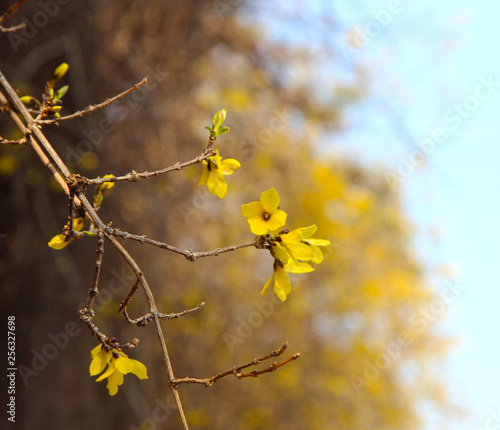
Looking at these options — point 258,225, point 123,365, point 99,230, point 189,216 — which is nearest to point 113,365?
point 123,365

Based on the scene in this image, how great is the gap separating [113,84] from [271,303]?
190 cm

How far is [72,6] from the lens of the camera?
2381 millimetres

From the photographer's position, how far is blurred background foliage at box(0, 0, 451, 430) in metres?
2.38

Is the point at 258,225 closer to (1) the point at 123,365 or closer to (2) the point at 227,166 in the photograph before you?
(2) the point at 227,166

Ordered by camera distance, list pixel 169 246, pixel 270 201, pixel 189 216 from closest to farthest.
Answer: pixel 169 246 < pixel 270 201 < pixel 189 216

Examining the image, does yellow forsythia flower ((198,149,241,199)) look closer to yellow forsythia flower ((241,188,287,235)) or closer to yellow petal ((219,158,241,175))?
yellow petal ((219,158,241,175))

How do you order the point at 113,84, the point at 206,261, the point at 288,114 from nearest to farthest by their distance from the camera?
the point at 113,84
the point at 206,261
the point at 288,114

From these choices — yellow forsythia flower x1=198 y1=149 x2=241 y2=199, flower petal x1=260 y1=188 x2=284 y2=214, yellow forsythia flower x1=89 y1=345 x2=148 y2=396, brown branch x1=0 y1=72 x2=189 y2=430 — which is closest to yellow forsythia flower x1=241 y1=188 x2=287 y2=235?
flower petal x1=260 y1=188 x2=284 y2=214

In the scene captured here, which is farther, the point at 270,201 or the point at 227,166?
the point at 227,166

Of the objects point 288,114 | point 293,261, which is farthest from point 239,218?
point 293,261

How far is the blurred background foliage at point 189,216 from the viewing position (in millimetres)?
2381

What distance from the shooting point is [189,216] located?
2896 millimetres

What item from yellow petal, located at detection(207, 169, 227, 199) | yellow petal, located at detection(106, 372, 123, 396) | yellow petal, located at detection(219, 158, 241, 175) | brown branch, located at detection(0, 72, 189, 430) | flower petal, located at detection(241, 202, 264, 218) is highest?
yellow petal, located at detection(219, 158, 241, 175)

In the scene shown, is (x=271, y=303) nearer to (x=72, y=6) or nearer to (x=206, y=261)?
(x=206, y=261)
